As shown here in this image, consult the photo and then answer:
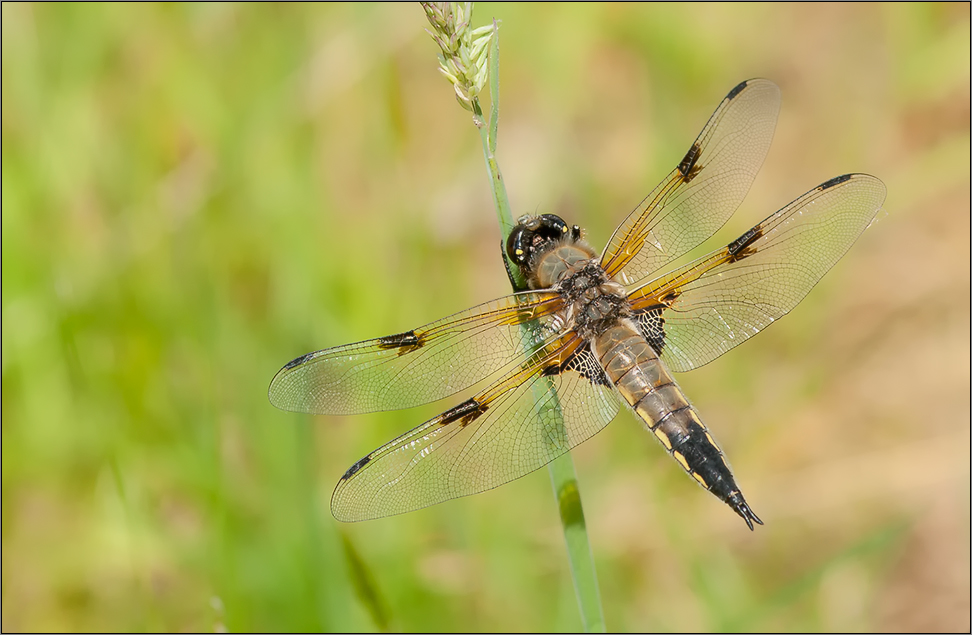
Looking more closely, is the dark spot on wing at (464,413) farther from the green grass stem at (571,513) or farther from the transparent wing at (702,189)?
the transparent wing at (702,189)

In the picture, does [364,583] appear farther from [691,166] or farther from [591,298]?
[691,166]

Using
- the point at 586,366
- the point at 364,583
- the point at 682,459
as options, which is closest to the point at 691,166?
the point at 586,366

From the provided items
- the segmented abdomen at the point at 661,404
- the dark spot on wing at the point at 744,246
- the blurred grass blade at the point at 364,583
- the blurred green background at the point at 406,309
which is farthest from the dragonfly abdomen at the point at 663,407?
the blurred grass blade at the point at 364,583

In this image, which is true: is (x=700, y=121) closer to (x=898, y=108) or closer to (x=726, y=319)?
(x=898, y=108)

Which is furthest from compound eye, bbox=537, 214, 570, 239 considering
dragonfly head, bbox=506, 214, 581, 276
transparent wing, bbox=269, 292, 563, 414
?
transparent wing, bbox=269, 292, 563, 414

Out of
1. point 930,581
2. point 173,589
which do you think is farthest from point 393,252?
point 930,581

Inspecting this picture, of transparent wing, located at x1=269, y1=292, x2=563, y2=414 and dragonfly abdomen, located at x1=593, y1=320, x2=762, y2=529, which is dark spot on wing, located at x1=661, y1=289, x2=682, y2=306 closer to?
dragonfly abdomen, located at x1=593, y1=320, x2=762, y2=529

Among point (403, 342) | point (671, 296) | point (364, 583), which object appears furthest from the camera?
point (671, 296)
